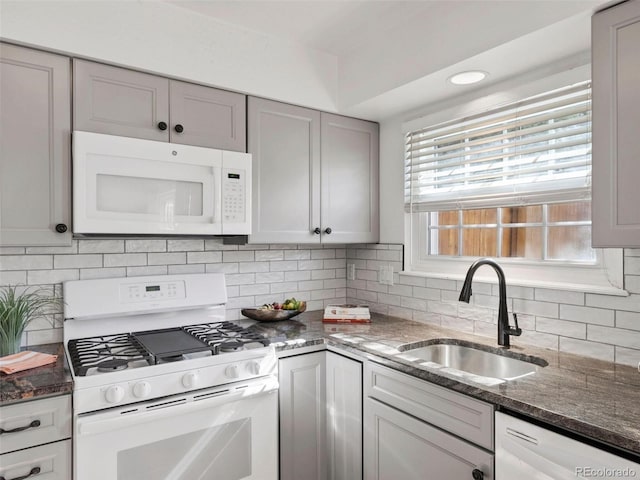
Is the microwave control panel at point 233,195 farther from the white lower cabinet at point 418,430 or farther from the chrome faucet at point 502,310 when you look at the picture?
the chrome faucet at point 502,310

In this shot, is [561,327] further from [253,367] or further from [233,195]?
[233,195]

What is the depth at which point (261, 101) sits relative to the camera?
225cm

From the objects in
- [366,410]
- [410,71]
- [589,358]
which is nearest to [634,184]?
[589,358]

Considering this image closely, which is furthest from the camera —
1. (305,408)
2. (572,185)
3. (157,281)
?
(157,281)

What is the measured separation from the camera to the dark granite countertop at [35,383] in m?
1.39

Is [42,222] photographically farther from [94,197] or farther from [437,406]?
[437,406]

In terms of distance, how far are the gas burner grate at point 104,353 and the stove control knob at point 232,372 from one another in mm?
315

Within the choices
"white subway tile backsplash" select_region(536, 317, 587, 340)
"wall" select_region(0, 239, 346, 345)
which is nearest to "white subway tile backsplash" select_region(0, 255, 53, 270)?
"wall" select_region(0, 239, 346, 345)

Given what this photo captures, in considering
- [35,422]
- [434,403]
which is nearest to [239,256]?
[35,422]

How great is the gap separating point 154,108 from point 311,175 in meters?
0.90

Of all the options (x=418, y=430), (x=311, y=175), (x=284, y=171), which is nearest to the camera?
(x=418, y=430)

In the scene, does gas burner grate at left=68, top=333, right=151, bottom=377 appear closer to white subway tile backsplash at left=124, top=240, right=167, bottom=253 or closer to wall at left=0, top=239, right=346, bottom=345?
wall at left=0, top=239, right=346, bottom=345

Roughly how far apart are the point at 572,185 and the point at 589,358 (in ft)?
2.37

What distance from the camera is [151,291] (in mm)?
2170
